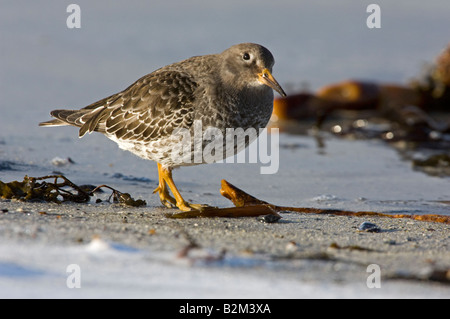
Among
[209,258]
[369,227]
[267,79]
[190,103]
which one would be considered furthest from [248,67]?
[209,258]

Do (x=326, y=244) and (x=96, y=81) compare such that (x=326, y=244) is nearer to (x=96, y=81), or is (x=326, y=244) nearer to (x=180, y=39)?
(x=96, y=81)

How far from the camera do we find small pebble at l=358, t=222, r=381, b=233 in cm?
499

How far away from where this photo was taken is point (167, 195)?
6098mm

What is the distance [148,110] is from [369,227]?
7.27 feet

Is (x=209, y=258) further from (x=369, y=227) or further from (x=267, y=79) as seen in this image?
(x=267, y=79)

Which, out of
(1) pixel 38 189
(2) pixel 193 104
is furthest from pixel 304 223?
(1) pixel 38 189

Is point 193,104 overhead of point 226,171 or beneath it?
overhead

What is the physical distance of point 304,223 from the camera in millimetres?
5203

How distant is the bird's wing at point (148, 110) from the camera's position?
5.70 meters

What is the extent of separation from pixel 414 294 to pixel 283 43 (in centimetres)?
1092

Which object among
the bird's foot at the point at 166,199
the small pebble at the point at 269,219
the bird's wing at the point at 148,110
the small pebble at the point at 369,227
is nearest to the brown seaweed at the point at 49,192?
the bird's foot at the point at 166,199

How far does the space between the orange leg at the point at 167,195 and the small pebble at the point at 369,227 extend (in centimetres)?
142

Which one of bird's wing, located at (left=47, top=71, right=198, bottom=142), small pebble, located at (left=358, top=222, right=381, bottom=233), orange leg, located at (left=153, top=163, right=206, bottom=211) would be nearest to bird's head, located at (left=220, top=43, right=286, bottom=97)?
bird's wing, located at (left=47, top=71, right=198, bottom=142)
